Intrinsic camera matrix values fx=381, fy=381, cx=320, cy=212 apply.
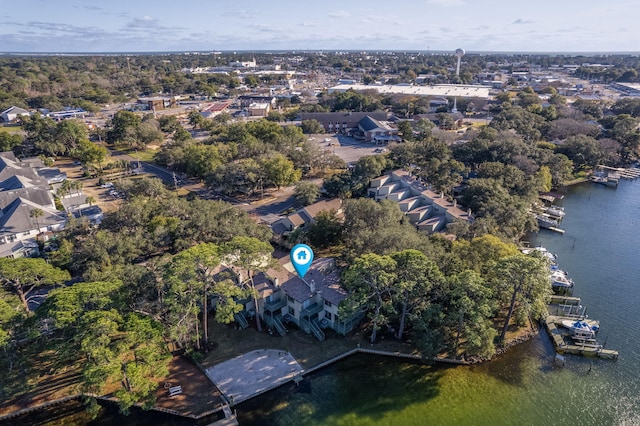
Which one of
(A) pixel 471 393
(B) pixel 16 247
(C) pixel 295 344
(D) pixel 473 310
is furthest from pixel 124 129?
(A) pixel 471 393

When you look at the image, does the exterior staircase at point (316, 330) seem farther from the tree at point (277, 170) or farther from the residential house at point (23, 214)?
the residential house at point (23, 214)

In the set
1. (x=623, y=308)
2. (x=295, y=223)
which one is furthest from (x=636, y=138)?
(x=295, y=223)

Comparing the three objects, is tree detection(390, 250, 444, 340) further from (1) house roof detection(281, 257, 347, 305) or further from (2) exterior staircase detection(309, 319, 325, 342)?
(2) exterior staircase detection(309, 319, 325, 342)

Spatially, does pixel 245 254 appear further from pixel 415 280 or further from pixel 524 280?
pixel 524 280

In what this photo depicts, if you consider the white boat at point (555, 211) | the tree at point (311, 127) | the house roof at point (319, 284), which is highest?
the tree at point (311, 127)

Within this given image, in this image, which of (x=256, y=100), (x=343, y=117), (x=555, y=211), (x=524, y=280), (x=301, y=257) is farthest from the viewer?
(x=256, y=100)

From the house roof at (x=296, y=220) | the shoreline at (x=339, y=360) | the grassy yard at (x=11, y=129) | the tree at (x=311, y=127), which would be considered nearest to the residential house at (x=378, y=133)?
the tree at (x=311, y=127)
